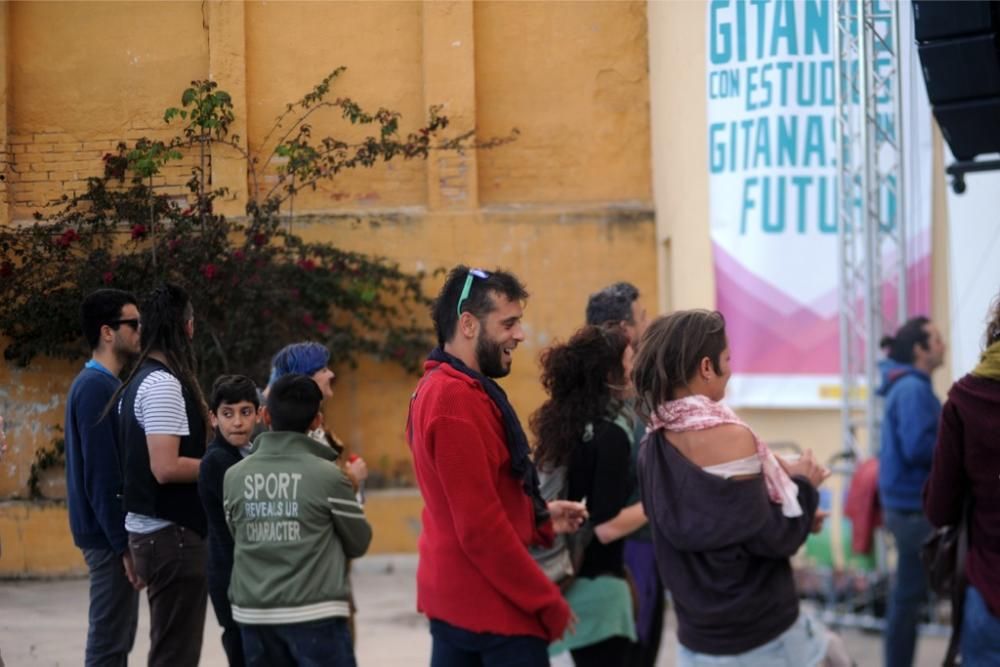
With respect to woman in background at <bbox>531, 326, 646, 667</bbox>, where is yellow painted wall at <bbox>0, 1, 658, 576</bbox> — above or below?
above

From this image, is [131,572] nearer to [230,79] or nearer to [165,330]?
[165,330]

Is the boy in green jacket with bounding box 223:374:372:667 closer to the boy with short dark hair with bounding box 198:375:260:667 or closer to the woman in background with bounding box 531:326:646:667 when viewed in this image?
the boy with short dark hair with bounding box 198:375:260:667

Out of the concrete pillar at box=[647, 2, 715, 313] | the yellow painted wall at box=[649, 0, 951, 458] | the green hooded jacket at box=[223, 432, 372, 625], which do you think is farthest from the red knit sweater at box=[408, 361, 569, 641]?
the yellow painted wall at box=[649, 0, 951, 458]

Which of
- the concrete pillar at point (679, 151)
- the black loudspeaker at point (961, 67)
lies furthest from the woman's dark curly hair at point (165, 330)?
the concrete pillar at point (679, 151)

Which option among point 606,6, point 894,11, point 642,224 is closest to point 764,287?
point 642,224

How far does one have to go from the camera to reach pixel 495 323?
391 cm

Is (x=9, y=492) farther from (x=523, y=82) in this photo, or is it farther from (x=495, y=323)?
(x=523, y=82)

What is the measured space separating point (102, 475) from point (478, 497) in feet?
6.39

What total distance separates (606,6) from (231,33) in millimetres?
1915

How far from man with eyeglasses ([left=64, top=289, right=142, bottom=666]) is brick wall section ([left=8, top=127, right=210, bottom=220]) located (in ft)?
1.57

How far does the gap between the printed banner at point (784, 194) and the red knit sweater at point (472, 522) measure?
5.62 meters

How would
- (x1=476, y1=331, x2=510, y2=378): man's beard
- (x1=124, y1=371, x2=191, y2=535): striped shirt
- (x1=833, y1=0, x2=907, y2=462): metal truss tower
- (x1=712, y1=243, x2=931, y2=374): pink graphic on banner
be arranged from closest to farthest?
1. (x1=476, y1=331, x2=510, y2=378): man's beard
2. (x1=124, y1=371, x2=191, y2=535): striped shirt
3. (x1=833, y1=0, x2=907, y2=462): metal truss tower
4. (x1=712, y1=243, x2=931, y2=374): pink graphic on banner

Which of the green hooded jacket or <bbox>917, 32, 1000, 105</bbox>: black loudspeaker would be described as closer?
the green hooded jacket

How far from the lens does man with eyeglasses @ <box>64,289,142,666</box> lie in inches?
195
